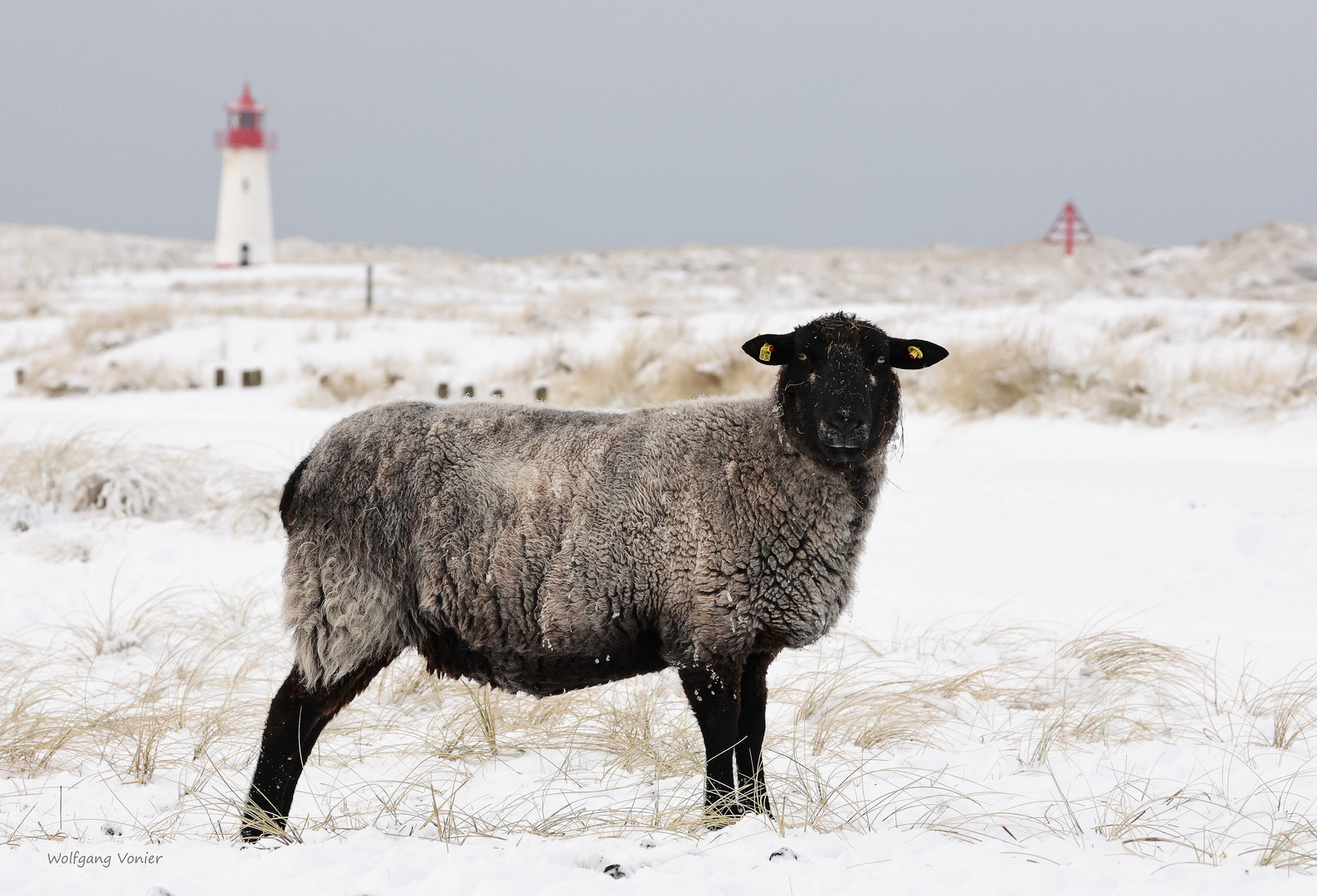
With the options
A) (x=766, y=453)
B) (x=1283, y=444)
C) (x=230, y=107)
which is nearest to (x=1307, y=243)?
(x=1283, y=444)

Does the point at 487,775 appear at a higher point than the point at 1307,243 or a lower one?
lower

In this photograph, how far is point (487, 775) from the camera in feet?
15.6

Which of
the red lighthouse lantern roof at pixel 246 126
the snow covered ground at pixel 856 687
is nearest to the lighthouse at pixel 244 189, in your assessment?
the red lighthouse lantern roof at pixel 246 126

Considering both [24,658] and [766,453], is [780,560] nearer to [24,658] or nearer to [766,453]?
[766,453]

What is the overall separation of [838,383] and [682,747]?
75.9 inches

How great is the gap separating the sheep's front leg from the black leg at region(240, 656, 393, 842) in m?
1.22

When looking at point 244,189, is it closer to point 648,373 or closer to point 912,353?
point 648,373

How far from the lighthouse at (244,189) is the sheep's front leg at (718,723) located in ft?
171

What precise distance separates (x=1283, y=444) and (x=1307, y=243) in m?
47.1

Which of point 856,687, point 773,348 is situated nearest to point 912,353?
point 773,348

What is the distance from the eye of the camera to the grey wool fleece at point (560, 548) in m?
3.82

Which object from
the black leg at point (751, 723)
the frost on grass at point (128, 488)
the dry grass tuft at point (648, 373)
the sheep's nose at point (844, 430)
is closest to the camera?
the sheep's nose at point (844, 430)

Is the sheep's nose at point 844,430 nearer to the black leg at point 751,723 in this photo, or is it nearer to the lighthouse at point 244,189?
the black leg at point 751,723

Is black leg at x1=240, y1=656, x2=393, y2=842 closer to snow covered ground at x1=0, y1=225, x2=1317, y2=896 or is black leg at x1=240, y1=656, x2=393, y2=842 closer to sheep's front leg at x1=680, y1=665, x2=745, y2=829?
snow covered ground at x1=0, y1=225, x2=1317, y2=896
